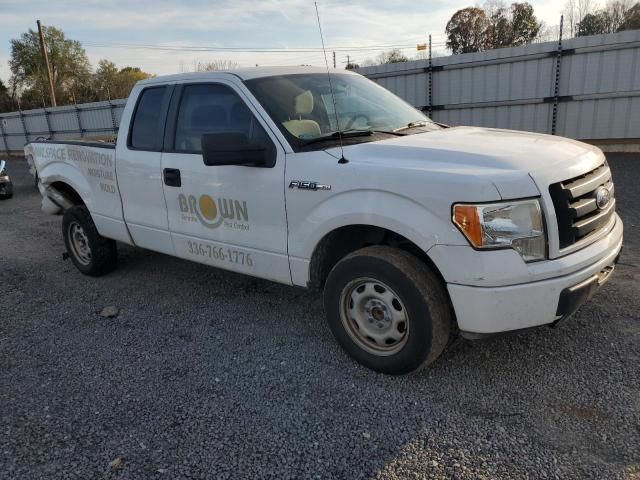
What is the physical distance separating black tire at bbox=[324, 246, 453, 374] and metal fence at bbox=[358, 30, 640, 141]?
33.7 feet

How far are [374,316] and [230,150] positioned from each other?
142 centimetres

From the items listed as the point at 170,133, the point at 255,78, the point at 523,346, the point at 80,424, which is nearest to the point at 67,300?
the point at 170,133

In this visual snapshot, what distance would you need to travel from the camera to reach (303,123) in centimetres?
370

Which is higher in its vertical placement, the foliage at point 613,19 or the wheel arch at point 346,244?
the foliage at point 613,19

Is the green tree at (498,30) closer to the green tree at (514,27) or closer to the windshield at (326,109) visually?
the green tree at (514,27)

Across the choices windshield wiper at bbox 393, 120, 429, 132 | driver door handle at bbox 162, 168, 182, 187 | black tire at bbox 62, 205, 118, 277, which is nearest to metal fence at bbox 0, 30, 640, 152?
black tire at bbox 62, 205, 118, 277

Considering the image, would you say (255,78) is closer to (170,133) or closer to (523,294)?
(170,133)

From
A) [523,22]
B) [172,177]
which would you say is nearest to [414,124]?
[172,177]

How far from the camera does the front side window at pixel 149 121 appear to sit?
4.48 metres

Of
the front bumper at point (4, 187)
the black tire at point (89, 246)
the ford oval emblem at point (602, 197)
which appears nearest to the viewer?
the ford oval emblem at point (602, 197)

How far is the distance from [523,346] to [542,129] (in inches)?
389

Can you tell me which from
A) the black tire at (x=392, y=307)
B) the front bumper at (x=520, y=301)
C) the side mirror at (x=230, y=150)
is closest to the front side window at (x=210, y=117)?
the side mirror at (x=230, y=150)

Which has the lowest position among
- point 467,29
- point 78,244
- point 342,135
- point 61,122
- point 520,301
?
point 78,244

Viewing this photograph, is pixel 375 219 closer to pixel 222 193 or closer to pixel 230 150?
pixel 230 150
